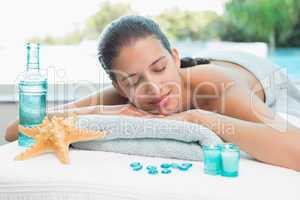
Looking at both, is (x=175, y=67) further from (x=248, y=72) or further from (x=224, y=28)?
(x=224, y=28)

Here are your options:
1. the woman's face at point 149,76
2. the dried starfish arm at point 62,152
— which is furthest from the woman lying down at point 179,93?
the dried starfish arm at point 62,152

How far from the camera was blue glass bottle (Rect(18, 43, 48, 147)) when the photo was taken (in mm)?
1292

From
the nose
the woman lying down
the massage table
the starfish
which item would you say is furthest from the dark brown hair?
the massage table

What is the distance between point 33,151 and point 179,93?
0.48 m

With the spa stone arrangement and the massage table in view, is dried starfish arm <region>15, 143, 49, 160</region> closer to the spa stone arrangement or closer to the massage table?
the massage table

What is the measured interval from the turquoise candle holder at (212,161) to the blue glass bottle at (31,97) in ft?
1.55

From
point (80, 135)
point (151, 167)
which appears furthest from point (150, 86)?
point (151, 167)

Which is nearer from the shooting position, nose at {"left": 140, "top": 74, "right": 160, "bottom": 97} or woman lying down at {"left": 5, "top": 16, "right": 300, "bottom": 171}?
woman lying down at {"left": 5, "top": 16, "right": 300, "bottom": 171}

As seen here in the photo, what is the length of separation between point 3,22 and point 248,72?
1.26 m

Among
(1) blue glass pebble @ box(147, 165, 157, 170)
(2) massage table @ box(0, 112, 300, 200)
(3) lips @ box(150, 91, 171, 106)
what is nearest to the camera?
(2) massage table @ box(0, 112, 300, 200)

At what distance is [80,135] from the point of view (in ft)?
3.94

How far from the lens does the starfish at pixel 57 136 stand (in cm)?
114

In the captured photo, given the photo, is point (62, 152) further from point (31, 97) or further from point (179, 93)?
point (179, 93)

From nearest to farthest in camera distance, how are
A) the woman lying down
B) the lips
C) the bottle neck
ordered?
the woman lying down, the bottle neck, the lips
